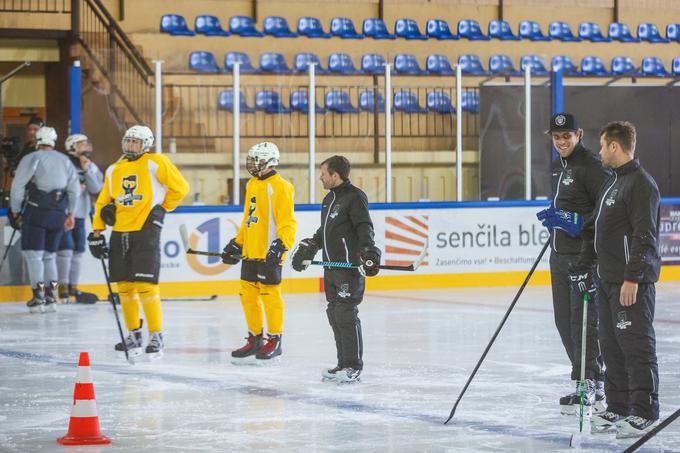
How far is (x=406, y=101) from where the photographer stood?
14.9m

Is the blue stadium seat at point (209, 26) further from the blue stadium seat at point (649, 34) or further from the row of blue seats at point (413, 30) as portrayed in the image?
the blue stadium seat at point (649, 34)


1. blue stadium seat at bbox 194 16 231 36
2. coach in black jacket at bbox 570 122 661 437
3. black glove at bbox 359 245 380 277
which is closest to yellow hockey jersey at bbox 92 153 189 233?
black glove at bbox 359 245 380 277

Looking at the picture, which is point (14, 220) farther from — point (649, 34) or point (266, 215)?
point (649, 34)

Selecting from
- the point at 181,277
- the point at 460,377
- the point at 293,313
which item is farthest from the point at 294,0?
the point at 460,377

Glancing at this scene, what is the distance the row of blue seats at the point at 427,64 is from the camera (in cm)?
1512

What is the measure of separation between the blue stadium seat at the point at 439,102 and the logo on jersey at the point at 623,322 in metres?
9.06

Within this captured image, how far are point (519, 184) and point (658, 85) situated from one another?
2435 mm

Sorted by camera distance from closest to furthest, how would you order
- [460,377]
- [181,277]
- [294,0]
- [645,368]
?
1. [645,368]
2. [460,377]
3. [181,277]
4. [294,0]

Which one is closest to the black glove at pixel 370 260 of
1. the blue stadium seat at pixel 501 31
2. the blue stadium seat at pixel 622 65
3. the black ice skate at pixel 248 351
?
the black ice skate at pixel 248 351

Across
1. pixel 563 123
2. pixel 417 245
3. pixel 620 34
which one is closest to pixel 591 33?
pixel 620 34

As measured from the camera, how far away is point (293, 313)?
12375mm

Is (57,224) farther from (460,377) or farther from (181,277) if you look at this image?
(460,377)

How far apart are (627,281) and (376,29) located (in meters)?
16.0

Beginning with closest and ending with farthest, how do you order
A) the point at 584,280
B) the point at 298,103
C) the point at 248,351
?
the point at 584,280 → the point at 248,351 → the point at 298,103
